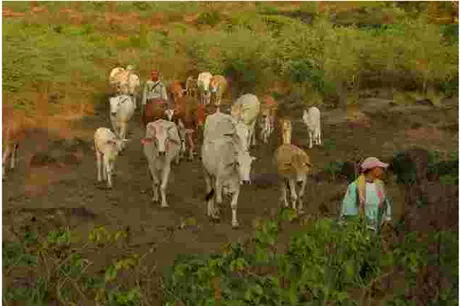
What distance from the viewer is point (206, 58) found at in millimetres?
27281

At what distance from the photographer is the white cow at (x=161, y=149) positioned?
43.5ft

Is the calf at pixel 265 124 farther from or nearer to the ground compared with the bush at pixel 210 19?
nearer to the ground

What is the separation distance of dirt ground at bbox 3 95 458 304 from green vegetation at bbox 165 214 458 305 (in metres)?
2.55

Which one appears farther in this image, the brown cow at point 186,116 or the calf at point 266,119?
the calf at point 266,119

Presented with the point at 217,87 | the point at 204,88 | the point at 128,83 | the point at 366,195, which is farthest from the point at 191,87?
the point at 366,195

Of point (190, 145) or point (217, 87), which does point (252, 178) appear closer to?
point (190, 145)

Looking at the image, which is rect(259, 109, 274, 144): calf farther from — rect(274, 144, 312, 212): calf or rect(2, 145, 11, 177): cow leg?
rect(274, 144, 312, 212): calf

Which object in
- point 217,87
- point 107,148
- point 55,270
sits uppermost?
point 217,87

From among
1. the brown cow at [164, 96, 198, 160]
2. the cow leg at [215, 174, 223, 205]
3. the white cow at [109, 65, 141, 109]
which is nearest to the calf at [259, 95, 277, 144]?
the brown cow at [164, 96, 198, 160]

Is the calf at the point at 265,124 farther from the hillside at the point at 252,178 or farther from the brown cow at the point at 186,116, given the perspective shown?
the brown cow at the point at 186,116

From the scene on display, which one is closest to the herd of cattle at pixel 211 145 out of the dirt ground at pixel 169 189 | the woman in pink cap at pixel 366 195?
the dirt ground at pixel 169 189

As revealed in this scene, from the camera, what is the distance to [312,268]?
20.2 feet

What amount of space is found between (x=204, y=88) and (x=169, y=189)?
28.9ft

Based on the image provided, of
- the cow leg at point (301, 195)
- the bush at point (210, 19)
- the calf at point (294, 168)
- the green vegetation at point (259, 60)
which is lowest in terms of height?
the cow leg at point (301, 195)
